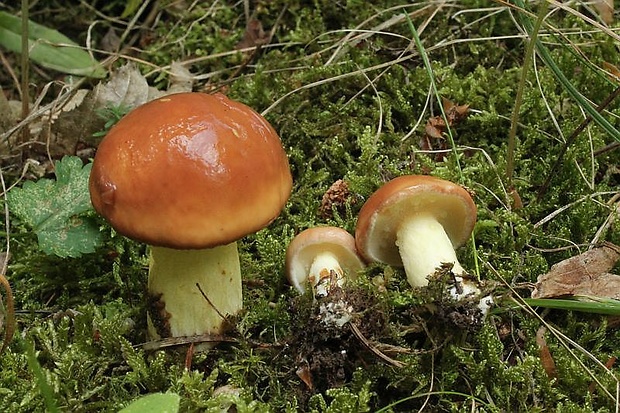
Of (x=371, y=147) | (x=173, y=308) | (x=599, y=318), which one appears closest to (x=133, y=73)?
(x=371, y=147)

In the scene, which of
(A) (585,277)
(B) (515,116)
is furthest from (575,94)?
(A) (585,277)

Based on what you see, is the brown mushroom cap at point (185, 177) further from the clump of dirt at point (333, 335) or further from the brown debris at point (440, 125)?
the brown debris at point (440, 125)

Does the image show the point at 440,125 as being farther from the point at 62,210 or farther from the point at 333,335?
the point at 62,210

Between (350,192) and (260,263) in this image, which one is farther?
(350,192)

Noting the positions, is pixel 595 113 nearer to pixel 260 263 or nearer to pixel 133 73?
pixel 260 263

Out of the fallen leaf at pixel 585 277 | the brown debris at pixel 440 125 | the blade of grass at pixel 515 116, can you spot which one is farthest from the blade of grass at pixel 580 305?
the brown debris at pixel 440 125
